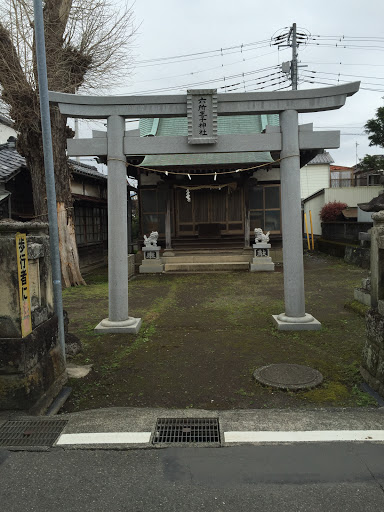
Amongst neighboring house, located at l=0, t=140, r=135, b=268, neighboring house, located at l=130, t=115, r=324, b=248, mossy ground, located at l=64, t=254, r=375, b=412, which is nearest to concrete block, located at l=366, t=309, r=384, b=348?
Result: mossy ground, located at l=64, t=254, r=375, b=412

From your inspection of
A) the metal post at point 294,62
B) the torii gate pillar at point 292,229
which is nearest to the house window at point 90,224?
the torii gate pillar at point 292,229

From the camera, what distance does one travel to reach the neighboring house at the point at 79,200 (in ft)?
40.5

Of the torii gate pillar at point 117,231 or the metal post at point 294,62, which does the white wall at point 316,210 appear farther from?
the torii gate pillar at point 117,231

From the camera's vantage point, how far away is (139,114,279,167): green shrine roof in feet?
46.7

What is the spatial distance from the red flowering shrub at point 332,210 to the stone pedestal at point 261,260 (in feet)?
29.6

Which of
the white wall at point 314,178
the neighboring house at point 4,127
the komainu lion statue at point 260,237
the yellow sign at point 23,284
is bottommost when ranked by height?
the yellow sign at point 23,284

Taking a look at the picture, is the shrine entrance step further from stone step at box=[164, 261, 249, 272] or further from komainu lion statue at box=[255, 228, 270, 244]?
komainu lion statue at box=[255, 228, 270, 244]

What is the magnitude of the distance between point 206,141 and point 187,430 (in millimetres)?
5040

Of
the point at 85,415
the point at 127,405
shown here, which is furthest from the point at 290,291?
the point at 85,415

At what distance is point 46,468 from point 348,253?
16255mm

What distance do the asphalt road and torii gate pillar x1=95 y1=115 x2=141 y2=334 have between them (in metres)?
4.00

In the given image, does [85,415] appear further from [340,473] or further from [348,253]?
[348,253]

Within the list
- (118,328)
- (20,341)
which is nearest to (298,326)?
(118,328)

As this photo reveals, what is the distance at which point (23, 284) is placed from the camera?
365 cm
